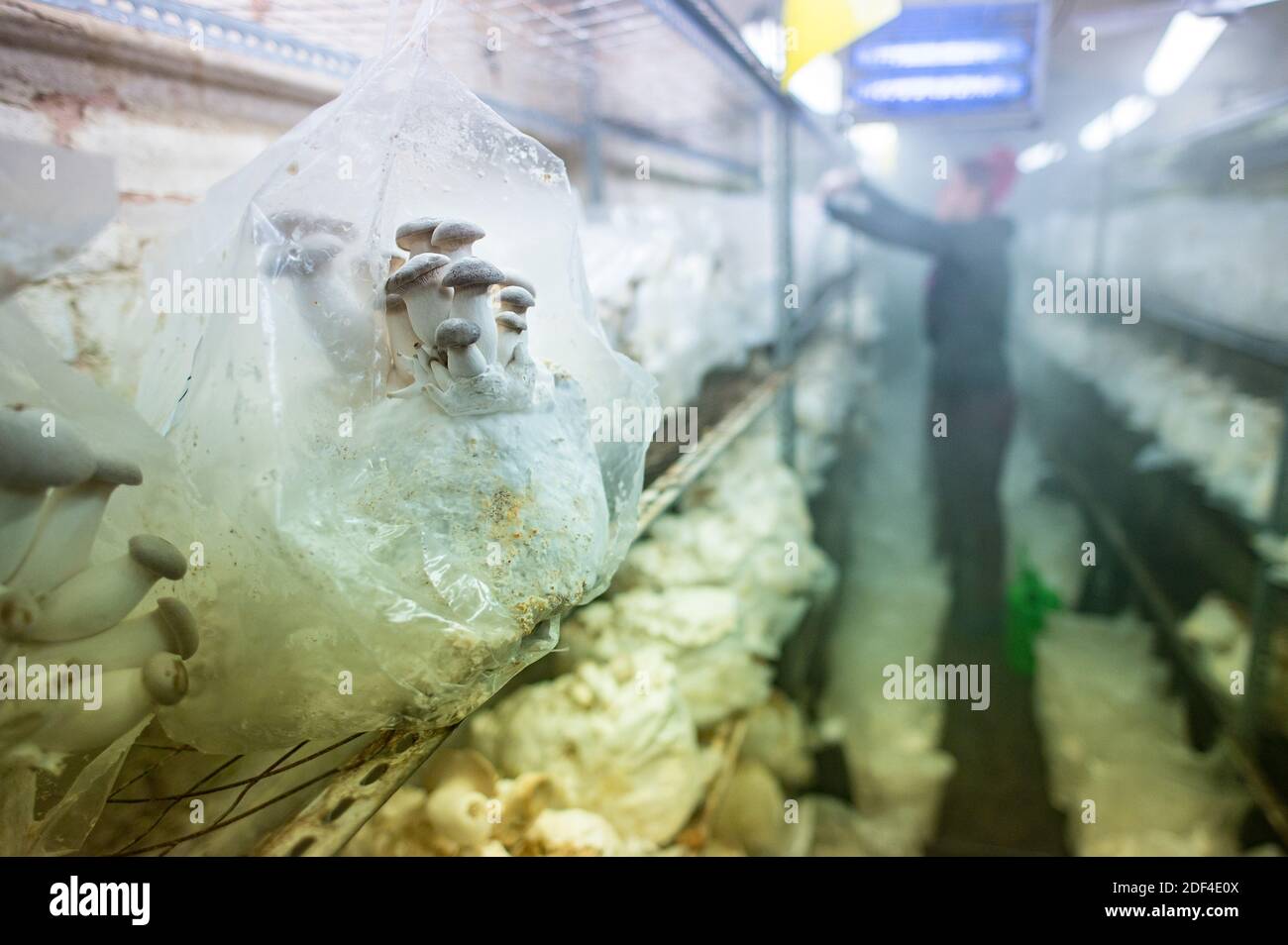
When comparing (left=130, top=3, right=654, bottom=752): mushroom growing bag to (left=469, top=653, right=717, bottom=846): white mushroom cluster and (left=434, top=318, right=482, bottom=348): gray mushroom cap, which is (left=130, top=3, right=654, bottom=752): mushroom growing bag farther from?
(left=469, top=653, right=717, bottom=846): white mushroom cluster

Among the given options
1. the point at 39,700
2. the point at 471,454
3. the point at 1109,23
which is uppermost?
the point at 1109,23

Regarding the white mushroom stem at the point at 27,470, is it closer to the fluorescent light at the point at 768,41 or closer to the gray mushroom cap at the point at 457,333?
the gray mushroom cap at the point at 457,333

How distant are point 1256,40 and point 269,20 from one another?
124 inches

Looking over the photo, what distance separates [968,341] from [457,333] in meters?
3.33

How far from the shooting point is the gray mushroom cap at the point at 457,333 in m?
0.63

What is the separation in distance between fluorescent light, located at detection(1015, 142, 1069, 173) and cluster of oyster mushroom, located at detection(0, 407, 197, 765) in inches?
272

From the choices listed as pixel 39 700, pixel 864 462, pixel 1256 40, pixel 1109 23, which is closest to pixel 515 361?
pixel 39 700

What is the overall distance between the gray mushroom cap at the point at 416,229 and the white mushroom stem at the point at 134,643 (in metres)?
0.42

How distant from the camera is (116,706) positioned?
59 centimetres

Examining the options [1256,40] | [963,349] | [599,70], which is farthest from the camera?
[963,349]

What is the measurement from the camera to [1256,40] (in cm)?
235

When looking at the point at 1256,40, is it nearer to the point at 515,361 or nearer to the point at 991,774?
the point at 991,774

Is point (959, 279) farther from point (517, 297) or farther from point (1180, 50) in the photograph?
point (517, 297)

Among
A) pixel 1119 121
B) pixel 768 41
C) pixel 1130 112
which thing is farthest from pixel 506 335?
pixel 1119 121
